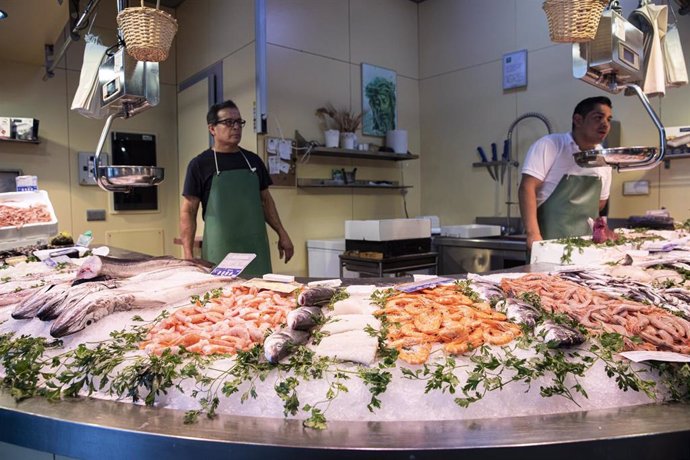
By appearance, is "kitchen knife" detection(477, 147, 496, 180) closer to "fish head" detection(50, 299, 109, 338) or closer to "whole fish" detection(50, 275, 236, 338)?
"whole fish" detection(50, 275, 236, 338)

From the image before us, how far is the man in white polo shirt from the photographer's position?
3.19m

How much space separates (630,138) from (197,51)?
14.7ft

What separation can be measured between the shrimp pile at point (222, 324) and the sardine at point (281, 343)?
0.09 meters

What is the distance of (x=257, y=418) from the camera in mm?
915

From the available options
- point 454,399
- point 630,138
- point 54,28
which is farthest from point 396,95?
point 454,399

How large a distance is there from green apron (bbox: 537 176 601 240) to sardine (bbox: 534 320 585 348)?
2441 mm

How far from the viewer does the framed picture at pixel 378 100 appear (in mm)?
5312

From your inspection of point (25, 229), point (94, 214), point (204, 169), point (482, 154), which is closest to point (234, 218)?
point (204, 169)

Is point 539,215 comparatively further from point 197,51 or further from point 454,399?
point 197,51

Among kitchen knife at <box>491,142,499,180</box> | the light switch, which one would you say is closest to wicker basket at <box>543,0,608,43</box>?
the light switch

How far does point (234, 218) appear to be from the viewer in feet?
11.2

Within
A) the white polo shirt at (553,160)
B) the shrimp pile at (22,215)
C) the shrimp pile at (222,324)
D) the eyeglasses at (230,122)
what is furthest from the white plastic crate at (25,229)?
the white polo shirt at (553,160)

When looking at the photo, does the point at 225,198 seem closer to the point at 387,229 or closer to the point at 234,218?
the point at 234,218

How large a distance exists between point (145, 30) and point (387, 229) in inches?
94.9
